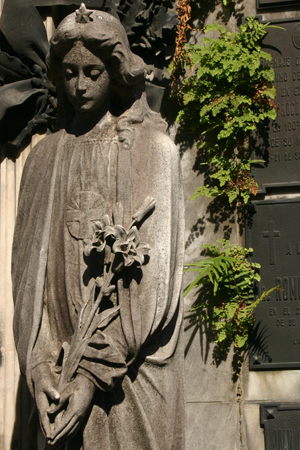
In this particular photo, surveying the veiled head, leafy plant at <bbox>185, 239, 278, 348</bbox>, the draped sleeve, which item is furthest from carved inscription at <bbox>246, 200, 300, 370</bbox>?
the veiled head

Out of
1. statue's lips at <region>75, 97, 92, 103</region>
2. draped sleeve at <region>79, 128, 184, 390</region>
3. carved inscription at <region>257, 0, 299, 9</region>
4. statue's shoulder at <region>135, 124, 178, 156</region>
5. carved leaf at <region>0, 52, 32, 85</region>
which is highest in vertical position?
carved inscription at <region>257, 0, 299, 9</region>

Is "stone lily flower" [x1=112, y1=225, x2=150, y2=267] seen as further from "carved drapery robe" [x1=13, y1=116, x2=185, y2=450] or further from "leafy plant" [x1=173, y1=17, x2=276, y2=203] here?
"leafy plant" [x1=173, y1=17, x2=276, y2=203]

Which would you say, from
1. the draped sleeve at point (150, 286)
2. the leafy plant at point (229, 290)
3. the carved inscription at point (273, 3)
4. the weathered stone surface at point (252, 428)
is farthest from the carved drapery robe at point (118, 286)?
the carved inscription at point (273, 3)

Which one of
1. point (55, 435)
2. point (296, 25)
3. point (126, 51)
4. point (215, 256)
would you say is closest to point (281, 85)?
point (296, 25)

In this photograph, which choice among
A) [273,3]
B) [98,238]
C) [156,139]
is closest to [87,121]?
[156,139]

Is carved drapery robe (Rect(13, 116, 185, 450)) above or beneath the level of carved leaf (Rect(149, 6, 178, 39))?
beneath

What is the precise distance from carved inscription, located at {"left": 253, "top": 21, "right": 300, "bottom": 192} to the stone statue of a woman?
147 centimetres

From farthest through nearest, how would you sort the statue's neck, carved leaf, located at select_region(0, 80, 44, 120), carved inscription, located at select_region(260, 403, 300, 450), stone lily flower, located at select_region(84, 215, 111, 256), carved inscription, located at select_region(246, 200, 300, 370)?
carved leaf, located at select_region(0, 80, 44, 120) < carved inscription, located at select_region(246, 200, 300, 370) < carved inscription, located at select_region(260, 403, 300, 450) < the statue's neck < stone lily flower, located at select_region(84, 215, 111, 256)

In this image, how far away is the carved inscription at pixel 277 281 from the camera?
22.3 ft

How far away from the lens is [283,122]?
7145 millimetres

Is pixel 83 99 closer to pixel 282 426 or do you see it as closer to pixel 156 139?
pixel 156 139

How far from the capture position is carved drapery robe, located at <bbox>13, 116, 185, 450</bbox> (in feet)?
17.2

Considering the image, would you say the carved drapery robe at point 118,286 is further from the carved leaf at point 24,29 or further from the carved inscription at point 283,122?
the carved inscription at point 283,122

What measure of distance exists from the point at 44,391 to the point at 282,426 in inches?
83.6
